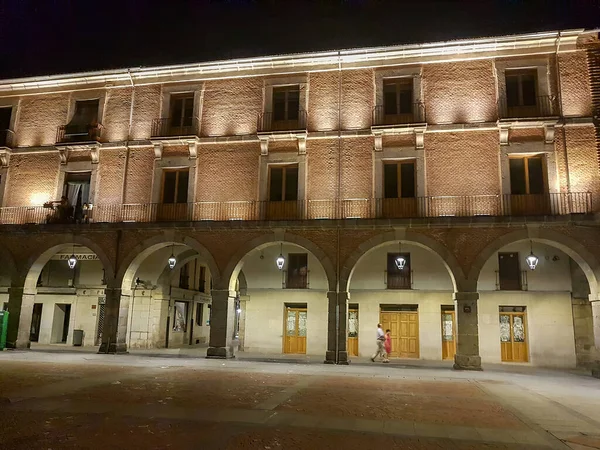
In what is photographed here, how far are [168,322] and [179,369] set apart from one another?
9248 mm

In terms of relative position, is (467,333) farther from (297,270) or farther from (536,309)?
(297,270)

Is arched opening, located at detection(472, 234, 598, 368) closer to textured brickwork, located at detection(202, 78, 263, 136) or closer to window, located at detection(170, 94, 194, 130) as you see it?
textured brickwork, located at detection(202, 78, 263, 136)

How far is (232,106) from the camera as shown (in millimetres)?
20312

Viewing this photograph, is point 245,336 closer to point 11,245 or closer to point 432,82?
point 11,245

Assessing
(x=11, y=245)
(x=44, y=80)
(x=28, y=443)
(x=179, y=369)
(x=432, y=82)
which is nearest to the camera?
(x=28, y=443)

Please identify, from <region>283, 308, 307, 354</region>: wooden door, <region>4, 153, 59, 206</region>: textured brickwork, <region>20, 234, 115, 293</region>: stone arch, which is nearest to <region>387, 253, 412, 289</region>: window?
<region>283, 308, 307, 354</region>: wooden door

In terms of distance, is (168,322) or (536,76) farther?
(168,322)

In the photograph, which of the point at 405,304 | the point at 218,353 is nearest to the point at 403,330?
the point at 405,304

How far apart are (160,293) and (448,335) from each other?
13241 millimetres

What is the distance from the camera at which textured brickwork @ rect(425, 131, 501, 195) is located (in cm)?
1764

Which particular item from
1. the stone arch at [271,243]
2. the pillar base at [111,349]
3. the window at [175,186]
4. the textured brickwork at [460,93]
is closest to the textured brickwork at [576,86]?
the textured brickwork at [460,93]

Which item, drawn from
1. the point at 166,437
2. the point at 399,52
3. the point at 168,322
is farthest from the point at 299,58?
the point at 166,437

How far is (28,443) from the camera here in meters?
6.03

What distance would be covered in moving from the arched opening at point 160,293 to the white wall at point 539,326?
36.8 ft
